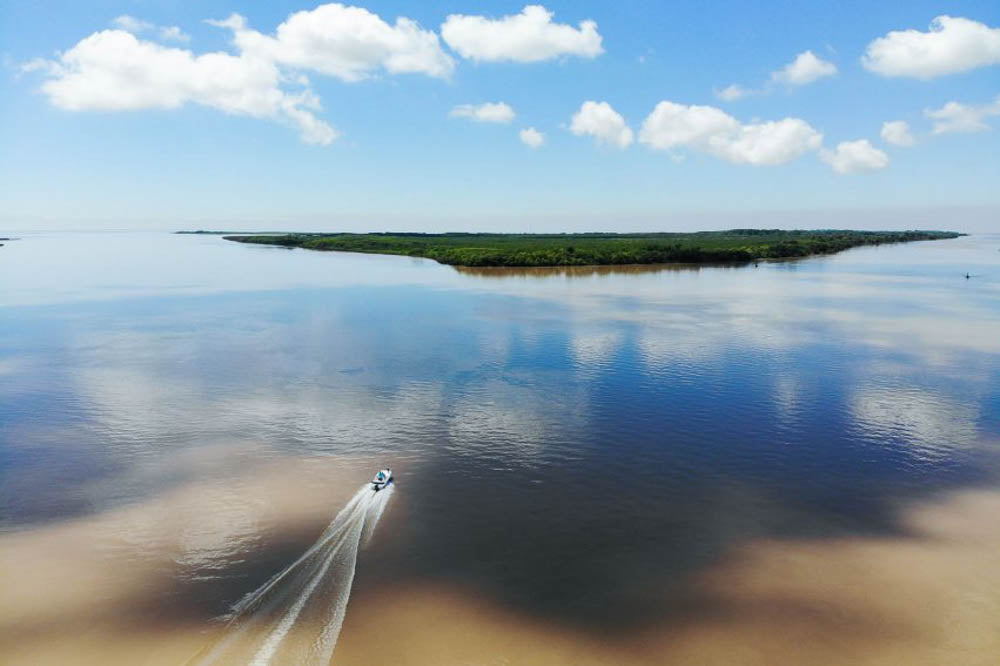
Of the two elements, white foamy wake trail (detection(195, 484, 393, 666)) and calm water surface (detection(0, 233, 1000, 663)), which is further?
calm water surface (detection(0, 233, 1000, 663))

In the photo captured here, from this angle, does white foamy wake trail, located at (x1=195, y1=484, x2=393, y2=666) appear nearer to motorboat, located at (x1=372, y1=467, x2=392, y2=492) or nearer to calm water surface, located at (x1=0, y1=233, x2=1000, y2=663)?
calm water surface, located at (x1=0, y1=233, x2=1000, y2=663)

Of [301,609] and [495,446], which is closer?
[301,609]

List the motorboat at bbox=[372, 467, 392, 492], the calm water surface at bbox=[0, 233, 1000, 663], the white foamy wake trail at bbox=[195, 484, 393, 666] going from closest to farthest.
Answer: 1. the white foamy wake trail at bbox=[195, 484, 393, 666]
2. the calm water surface at bbox=[0, 233, 1000, 663]
3. the motorboat at bbox=[372, 467, 392, 492]

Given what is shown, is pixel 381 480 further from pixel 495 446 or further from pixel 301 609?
pixel 301 609

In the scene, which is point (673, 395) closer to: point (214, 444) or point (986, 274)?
point (214, 444)

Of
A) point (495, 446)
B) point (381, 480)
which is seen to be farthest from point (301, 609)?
point (495, 446)

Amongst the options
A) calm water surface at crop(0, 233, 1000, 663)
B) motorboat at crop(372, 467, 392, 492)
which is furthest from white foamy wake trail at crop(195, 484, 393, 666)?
motorboat at crop(372, 467, 392, 492)

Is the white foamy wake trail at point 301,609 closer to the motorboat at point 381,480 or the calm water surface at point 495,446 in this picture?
the calm water surface at point 495,446

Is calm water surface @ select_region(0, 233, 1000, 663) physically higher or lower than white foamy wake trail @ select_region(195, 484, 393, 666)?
higher
